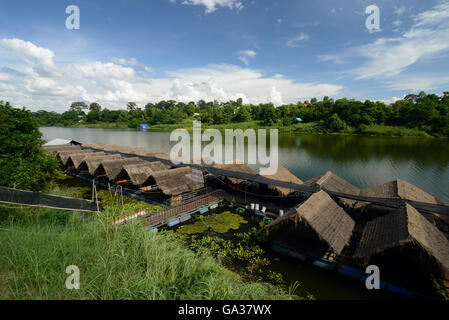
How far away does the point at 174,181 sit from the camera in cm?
1354

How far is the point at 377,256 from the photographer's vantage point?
24.6 feet

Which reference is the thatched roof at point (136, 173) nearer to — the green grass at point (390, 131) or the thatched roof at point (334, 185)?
the thatched roof at point (334, 185)

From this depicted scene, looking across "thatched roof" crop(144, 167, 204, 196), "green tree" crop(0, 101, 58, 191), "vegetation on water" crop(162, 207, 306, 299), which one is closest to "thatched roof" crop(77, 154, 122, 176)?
"thatched roof" crop(144, 167, 204, 196)

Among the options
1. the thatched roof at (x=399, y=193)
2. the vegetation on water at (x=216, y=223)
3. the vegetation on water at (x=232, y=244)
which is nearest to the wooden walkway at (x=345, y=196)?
the thatched roof at (x=399, y=193)

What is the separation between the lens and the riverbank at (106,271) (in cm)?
385

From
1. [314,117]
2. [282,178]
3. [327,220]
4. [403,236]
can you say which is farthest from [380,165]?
[314,117]

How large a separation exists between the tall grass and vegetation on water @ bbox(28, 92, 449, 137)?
57.7 meters

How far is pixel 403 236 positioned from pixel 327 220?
7.98 ft

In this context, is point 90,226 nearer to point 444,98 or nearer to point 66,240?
point 66,240

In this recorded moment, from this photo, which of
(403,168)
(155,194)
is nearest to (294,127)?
(403,168)

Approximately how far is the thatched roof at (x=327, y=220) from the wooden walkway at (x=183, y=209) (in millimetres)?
6431

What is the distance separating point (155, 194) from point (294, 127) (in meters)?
56.9

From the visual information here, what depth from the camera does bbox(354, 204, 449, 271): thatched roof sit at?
628 centimetres

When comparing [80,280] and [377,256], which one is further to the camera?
[377,256]
